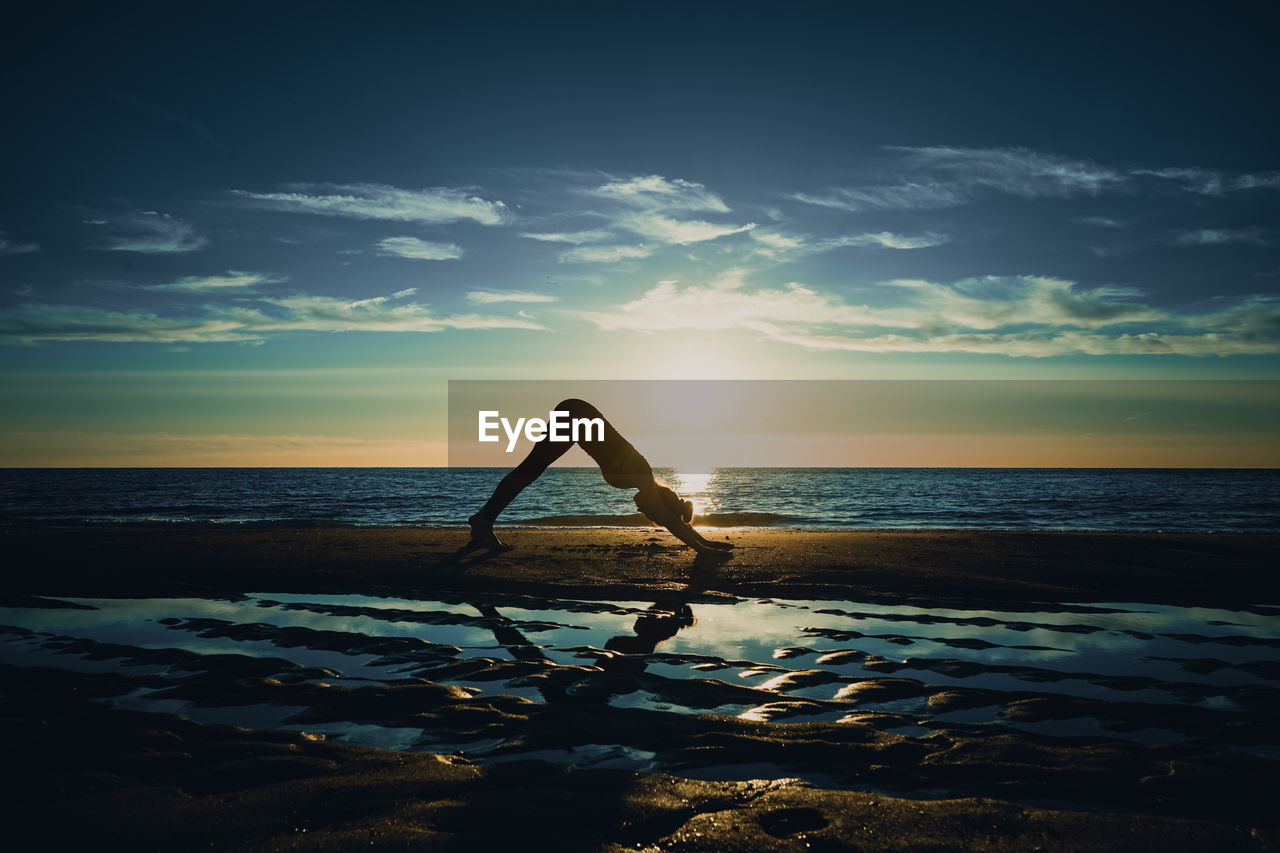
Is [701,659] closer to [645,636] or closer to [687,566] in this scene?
[645,636]

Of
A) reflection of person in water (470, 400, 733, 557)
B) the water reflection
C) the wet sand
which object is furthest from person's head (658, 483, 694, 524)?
the water reflection

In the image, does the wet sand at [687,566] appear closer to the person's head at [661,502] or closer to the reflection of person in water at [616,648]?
the person's head at [661,502]

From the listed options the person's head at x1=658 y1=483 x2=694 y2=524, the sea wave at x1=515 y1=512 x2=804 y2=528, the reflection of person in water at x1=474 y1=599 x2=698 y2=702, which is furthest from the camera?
the sea wave at x1=515 y1=512 x2=804 y2=528

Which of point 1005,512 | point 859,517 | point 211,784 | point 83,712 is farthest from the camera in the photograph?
point 1005,512

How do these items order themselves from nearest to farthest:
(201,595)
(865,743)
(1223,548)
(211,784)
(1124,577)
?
(211,784) → (865,743) → (201,595) → (1124,577) → (1223,548)

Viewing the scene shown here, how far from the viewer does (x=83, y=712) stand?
12.8 feet

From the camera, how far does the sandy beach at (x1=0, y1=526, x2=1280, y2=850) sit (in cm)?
265

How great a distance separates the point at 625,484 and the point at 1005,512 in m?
26.4

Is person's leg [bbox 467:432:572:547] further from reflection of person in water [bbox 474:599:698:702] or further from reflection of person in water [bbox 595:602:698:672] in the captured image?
reflection of person in water [bbox 595:602:698:672]

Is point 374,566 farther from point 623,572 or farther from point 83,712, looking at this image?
point 83,712

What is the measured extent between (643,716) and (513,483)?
8.46 m

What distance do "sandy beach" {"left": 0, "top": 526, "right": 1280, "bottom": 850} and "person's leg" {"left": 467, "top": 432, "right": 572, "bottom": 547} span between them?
10.6 ft

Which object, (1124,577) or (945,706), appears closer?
(945,706)

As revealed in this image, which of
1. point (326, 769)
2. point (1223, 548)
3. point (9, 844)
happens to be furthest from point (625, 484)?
point (1223, 548)
